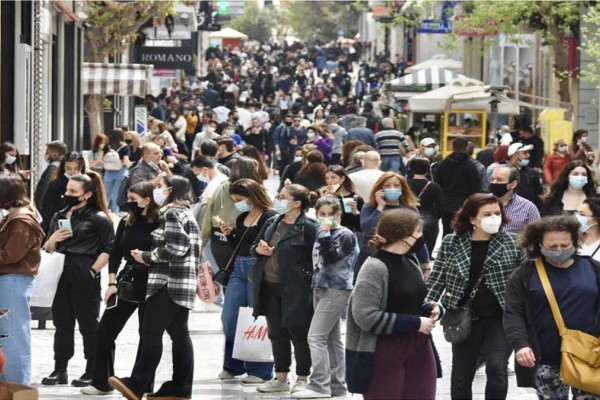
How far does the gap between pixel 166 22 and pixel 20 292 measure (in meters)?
30.5

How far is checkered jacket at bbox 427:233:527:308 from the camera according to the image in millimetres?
9594

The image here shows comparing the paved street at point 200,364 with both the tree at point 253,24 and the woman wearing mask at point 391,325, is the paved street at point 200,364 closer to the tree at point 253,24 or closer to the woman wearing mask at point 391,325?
the woman wearing mask at point 391,325

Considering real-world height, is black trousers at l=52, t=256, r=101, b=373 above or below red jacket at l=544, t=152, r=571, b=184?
below

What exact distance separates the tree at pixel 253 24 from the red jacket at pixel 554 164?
116 m

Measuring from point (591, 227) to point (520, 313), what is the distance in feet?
7.15

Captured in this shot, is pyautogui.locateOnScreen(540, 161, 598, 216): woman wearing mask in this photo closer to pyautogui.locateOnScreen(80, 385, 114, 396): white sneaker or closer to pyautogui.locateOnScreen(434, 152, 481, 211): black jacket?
pyautogui.locateOnScreen(434, 152, 481, 211): black jacket

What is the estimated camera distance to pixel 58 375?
1230 centimetres

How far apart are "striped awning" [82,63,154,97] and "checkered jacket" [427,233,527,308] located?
23.4 meters

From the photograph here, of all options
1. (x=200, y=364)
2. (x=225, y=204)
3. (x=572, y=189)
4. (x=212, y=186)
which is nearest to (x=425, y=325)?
(x=200, y=364)

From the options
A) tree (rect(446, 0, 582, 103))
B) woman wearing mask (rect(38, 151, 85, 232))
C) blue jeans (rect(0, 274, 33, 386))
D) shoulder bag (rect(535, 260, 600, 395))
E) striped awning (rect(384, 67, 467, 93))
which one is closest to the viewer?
shoulder bag (rect(535, 260, 600, 395))

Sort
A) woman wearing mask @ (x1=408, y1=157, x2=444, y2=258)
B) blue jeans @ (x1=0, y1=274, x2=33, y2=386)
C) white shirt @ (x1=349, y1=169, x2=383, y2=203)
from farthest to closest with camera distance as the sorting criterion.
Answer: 1. woman wearing mask @ (x1=408, y1=157, x2=444, y2=258)
2. white shirt @ (x1=349, y1=169, x2=383, y2=203)
3. blue jeans @ (x1=0, y1=274, x2=33, y2=386)

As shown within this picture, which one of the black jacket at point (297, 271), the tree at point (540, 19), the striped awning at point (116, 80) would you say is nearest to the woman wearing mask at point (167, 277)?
the black jacket at point (297, 271)

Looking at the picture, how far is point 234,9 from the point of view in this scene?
246 ft

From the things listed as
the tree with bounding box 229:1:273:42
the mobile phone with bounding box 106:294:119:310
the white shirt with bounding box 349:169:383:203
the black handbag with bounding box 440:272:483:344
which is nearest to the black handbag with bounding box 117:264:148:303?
the mobile phone with bounding box 106:294:119:310
